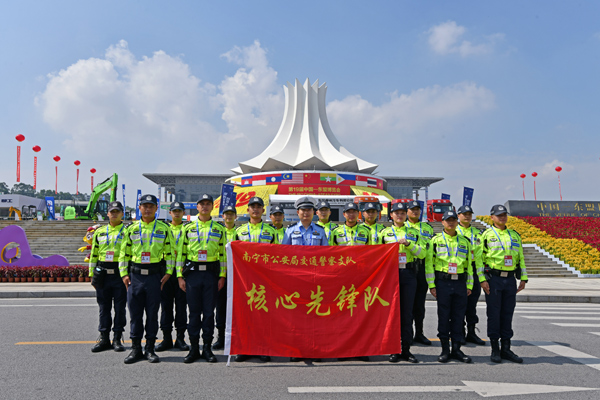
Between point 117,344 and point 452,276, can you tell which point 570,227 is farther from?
point 117,344

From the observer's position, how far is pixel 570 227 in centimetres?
2714

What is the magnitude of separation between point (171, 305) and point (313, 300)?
2275 mm

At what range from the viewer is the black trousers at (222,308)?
19.0ft

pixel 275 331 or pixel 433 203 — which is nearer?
pixel 275 331

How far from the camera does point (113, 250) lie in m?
5.84

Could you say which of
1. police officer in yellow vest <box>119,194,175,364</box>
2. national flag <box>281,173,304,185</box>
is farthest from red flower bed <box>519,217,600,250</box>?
police officer in yellow vest <box>119,194,175,364</box>

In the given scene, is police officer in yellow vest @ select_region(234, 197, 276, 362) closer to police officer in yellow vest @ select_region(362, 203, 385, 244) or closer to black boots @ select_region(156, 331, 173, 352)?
police officer in yellow vest @ select_region(362, 203, 385, 244)

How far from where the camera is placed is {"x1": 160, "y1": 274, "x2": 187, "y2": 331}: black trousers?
589cm

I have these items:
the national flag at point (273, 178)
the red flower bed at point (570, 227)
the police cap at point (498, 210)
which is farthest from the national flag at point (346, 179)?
the police cap at point (498, 210)

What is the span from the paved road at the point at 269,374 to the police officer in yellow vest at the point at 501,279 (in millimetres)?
372

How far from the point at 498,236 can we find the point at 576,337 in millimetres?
2731

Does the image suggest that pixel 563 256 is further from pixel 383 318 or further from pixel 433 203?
pixel 383 318

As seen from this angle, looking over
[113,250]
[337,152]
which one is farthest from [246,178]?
[113,250]

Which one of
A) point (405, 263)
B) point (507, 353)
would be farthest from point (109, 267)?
point (507, 353)
